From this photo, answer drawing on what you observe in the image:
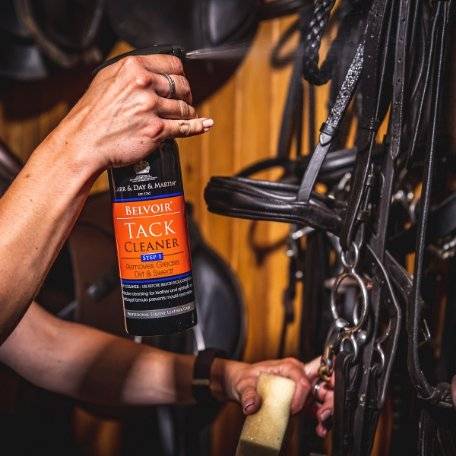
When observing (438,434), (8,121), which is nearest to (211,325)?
(438,434)

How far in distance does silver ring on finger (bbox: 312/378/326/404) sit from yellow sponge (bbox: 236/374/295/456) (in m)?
0.05

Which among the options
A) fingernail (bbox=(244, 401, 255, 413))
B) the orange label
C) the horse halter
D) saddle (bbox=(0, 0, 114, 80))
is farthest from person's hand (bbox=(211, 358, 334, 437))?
saddle (bbox=(0, 0, 114, 80))

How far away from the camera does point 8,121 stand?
6.15ft

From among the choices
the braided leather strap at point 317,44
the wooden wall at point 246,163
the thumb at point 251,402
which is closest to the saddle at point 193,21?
the wooden wall at point 246,163

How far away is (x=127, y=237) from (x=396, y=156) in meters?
0.31

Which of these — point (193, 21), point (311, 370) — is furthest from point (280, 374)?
point (193, 21)

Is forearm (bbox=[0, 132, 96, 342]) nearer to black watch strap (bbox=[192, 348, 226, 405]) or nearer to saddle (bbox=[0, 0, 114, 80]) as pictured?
black watch strap (bbox=[192, 348, 226, 405])

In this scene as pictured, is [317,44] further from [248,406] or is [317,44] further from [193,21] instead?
[193,21]

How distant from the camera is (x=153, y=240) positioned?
26.6 inches

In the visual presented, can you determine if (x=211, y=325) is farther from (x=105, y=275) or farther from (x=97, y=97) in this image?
(x=97, y=97)

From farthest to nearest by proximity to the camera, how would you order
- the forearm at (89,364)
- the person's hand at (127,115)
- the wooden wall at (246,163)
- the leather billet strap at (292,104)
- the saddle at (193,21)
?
the wooden wall at (246,163), the saddle at (193,21), the leather billet strap at (292,104), the forearm at (89,364), the person's hand at (127,115)

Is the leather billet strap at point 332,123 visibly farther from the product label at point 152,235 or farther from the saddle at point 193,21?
the saddle at point 193,21

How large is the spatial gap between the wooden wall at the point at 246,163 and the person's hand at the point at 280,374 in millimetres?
504

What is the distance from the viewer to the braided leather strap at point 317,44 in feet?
2.43
